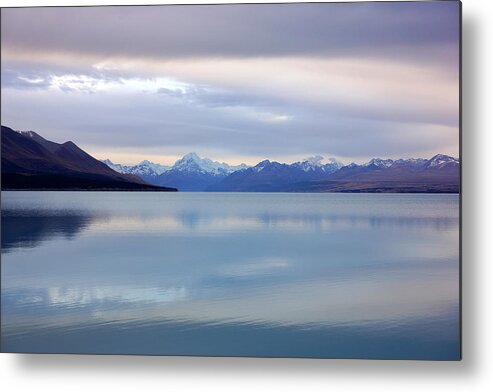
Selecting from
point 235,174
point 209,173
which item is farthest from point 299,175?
point 209,173

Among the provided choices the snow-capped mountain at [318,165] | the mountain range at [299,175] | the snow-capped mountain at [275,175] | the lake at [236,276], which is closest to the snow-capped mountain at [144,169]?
the mountain range at [299,175]

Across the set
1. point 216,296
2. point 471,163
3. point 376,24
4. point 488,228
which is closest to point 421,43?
point 376,24

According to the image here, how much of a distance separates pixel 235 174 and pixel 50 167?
105 centimetres

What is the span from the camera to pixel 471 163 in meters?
4.12

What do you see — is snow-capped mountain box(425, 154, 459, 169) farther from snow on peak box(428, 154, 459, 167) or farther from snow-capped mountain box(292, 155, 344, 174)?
snow-capped mountain box(292, 155, 344, 174)

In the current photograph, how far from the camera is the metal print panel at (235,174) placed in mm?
4137

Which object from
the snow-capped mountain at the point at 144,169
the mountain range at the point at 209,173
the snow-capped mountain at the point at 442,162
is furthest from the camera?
the snow-capped mountain at the point at 144,169

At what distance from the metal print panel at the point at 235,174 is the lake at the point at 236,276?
10 millimetres

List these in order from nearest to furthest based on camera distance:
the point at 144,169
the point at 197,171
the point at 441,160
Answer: the point at 441,160, the point at 197,171, the point at 144,169

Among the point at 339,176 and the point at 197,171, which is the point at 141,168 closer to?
the point at 197,171

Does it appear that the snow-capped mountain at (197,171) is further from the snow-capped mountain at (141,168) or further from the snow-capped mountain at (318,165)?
the snow-capped mountain at (318,165)

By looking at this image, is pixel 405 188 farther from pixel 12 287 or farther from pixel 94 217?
pixel 12 287

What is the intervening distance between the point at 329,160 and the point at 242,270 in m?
0.77

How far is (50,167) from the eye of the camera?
14.3 ft
